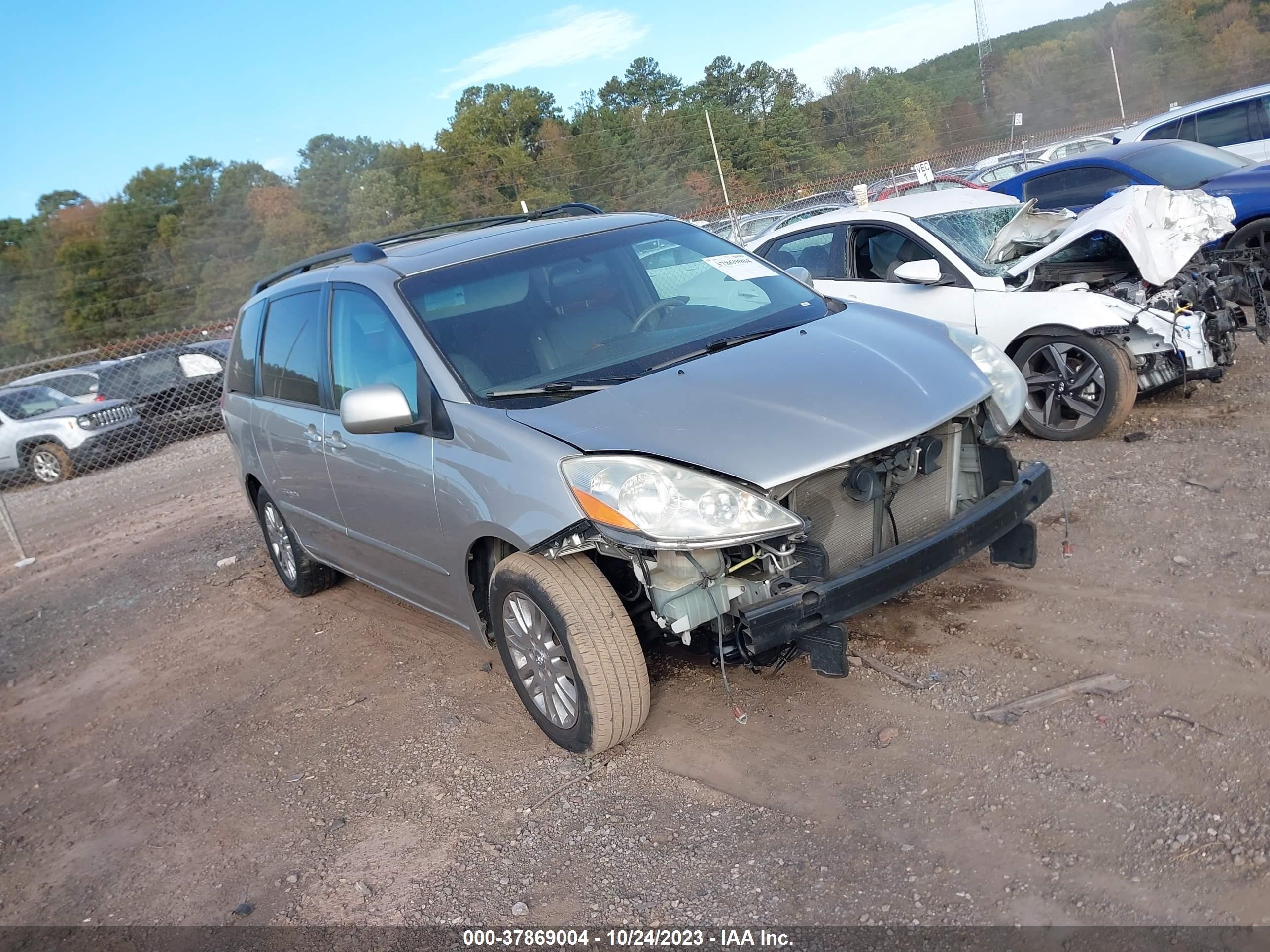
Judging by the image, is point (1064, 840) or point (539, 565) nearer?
point (1064, 840)

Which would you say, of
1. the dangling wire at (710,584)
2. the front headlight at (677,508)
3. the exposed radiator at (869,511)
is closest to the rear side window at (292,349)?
the front headlight at (677,508)

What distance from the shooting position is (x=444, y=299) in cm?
406

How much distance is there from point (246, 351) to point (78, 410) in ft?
33.3

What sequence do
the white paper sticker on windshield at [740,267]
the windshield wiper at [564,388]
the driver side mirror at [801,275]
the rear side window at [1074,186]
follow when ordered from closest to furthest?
the windshield wiper at [564,388]
the white paper sticker on windshield at [740,267]
the driver side mirror at [801,275]
the rear side window at [1074,186]

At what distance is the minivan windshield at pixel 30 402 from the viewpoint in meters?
14.5

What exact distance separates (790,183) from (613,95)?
17.9 m

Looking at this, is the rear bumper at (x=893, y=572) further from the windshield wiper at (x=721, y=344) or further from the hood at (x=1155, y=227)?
the hood at (x=1155, y=227)

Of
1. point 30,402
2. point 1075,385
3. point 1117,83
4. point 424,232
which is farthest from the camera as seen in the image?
point 1117,83

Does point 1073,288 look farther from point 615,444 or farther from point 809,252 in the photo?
point 615,444

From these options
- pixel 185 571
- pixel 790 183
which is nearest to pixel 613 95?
pixel 790 183

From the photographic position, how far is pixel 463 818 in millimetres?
3434

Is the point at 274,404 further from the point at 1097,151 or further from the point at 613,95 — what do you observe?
the point at 613,95

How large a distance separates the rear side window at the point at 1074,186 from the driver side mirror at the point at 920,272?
3232mm

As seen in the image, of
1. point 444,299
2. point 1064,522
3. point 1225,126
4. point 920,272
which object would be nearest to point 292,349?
point 444,299
